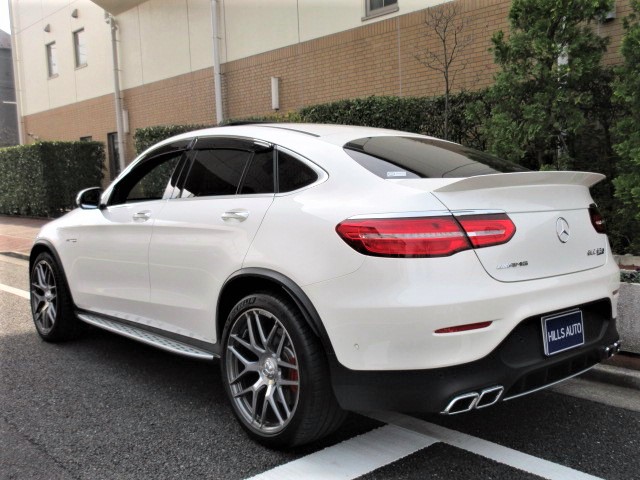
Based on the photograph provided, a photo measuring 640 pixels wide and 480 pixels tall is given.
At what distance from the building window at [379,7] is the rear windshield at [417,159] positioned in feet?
24.0

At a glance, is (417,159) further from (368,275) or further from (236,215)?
(236,215)

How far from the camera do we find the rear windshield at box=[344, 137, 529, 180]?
2.95 m

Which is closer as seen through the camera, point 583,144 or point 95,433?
point 95,433

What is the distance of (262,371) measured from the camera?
311 cm

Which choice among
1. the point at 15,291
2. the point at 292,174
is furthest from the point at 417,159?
the point at 15,291

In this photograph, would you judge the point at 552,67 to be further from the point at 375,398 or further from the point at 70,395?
the point at 70,395

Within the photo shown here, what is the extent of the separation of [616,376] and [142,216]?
3.37m

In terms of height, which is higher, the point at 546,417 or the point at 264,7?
the point at 264,7

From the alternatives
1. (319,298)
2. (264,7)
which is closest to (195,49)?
(264,7)

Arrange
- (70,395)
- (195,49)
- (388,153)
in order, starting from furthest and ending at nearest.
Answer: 1. (195,49)
2. (70,395)
3. (388,153)

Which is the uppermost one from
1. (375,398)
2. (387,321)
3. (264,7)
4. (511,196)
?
(264,7)

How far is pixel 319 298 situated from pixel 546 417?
1.72 meters

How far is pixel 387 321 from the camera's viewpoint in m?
2.51

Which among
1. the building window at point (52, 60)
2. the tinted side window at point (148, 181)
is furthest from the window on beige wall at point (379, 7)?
the building window at point (52, 60)
